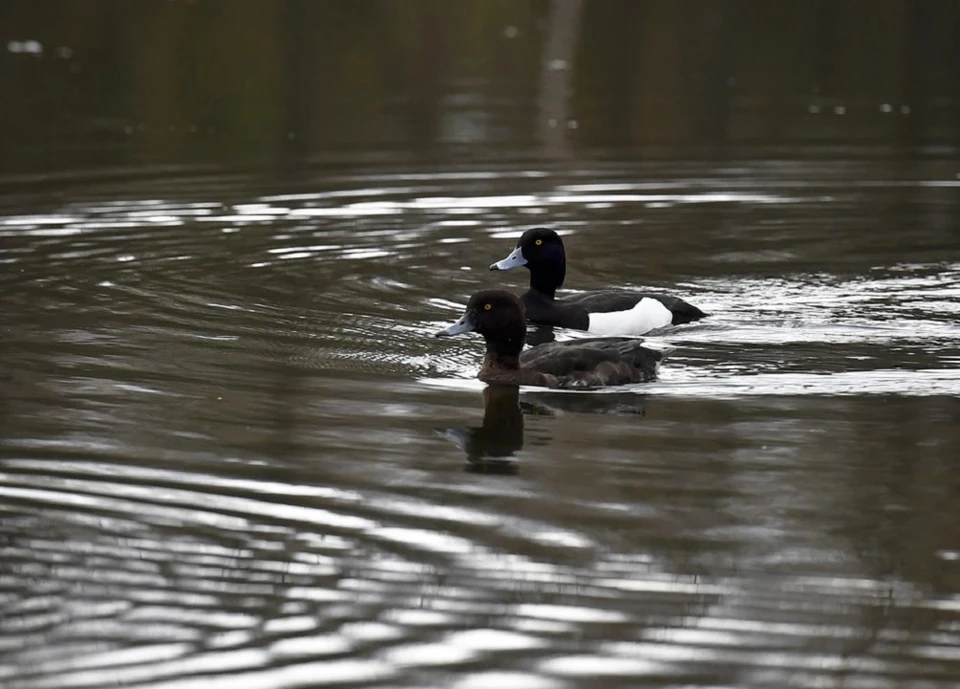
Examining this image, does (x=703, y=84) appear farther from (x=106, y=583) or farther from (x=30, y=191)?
(x=106, y=583)

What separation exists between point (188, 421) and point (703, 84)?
20599 millimetres

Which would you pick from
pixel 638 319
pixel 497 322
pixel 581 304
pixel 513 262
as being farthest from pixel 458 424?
pixel 513 262

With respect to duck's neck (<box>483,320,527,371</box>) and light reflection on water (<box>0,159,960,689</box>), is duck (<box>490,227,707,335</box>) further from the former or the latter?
duck's neck (<box>483,320,527,371</box>)

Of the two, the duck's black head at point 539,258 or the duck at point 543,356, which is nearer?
the duck at point 543,356

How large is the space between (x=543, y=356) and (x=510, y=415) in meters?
0.93

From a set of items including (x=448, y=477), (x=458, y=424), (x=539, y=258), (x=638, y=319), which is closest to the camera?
(x=448, y=477)

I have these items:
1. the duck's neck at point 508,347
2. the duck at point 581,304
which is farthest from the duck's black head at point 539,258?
the duck's neck at point 508,347

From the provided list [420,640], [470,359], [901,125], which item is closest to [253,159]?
[901,125]

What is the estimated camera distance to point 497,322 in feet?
34.6

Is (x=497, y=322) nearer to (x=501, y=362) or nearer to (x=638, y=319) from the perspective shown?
(x=501, y=362)

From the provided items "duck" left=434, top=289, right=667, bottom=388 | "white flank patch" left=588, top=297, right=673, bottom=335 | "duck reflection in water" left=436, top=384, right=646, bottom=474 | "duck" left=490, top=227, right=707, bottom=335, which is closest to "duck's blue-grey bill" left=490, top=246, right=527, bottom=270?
"duck" left=490, top=227, right=707, bottom=335

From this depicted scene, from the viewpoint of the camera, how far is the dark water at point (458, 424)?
5.93m

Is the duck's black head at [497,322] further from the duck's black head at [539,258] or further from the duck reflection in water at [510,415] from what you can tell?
the duck's black head at [539,258]

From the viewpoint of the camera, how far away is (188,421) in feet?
30.1
